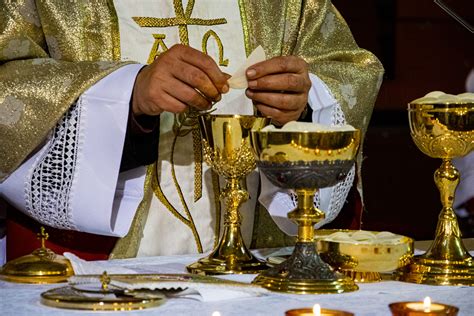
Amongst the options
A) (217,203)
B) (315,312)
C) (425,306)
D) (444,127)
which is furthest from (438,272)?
(217,203)

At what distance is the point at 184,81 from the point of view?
7.68ft

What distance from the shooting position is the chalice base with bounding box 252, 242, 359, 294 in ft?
6.42

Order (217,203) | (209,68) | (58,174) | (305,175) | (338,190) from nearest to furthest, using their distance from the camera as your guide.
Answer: (305,175) < (209,68) < (58,174) < (338,190) < (217,203)

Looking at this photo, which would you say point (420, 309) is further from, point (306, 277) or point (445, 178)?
point (445, 178)

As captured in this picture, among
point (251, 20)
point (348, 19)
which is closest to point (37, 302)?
point (251, 20)

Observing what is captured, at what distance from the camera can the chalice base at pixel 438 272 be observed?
208 centimetres

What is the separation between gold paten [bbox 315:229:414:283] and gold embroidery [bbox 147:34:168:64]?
81cm

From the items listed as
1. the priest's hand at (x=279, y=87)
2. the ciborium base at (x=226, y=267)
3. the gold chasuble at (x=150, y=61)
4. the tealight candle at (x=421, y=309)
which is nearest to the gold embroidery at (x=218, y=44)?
the gold chasuble at (x=150, y=61)

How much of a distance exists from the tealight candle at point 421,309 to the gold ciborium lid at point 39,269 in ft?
2.17

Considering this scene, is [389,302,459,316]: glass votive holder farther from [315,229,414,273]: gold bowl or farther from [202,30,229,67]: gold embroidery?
[202,30,229,67]: gold embroidery

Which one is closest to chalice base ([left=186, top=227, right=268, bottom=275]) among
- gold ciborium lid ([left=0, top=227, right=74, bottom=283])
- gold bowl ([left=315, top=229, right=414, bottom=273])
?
gold bowl ([left=315, top=229, right=414, bottom=273])

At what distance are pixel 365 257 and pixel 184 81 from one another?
0.51 meters

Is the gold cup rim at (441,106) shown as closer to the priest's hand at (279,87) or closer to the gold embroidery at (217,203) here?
the priest's hand at (279,87)

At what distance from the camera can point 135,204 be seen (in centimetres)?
258
